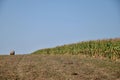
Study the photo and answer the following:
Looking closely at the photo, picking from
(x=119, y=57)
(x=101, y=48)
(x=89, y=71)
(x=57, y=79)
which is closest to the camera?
(x=57, y=79)

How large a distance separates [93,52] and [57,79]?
14.6 meters

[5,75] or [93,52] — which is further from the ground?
[93,52]

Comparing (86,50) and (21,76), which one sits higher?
(86,50)

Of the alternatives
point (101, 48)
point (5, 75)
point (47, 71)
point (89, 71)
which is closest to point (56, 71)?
point (47, 71)

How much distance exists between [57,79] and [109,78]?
2.70 metres

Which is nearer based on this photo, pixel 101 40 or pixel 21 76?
pixel 21 76

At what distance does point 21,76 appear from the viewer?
509 inches

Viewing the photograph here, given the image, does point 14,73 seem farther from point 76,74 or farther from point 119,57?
point 119,57

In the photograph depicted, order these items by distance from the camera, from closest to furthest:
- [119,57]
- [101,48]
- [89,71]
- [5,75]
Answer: [5,75], [89,71], [119,57], [101,48]

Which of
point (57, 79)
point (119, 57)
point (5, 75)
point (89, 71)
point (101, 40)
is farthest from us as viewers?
point (101, 40)

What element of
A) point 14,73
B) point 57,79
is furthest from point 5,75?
point 57,79

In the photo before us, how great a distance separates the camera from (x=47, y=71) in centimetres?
1435

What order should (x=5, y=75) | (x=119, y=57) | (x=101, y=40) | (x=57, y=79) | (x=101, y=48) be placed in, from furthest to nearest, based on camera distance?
(x=101, y=40) < (x=101, y=48) < (x=119, y=57) < (x=5, y=75) < (x=57, y=79)

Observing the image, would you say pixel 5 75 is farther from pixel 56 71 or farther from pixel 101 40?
pixel 101 40
